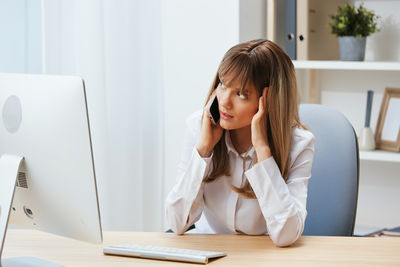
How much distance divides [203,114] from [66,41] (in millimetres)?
852

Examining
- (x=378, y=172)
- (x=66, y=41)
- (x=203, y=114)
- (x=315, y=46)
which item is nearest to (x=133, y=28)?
(x=66, y=41)

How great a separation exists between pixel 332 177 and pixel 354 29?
98 centimetres

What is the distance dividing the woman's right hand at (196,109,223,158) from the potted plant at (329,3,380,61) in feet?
3.76

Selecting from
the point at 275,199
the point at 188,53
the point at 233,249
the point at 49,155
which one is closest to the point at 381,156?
the point at 188,53

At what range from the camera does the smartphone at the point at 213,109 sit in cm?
156

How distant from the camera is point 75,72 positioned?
2.26 m

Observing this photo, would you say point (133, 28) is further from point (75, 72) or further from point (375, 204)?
point (375, 204)

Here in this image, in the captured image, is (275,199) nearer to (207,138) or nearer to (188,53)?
(207,138)

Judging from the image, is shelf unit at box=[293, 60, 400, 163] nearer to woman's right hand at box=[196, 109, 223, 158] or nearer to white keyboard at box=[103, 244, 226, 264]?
woman's right hand at box=[196, 109, 223, 158]

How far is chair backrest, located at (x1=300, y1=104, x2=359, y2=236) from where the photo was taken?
5.66 ft

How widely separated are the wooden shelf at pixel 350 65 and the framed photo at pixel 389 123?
8.3 inches

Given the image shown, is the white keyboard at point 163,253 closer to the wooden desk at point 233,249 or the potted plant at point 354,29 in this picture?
the wooden desk at point 233,249

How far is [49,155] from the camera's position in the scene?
1211 millimetres

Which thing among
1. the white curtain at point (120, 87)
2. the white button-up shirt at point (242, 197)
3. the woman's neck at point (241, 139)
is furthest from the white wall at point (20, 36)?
the woman's neck at point (241, 139)
